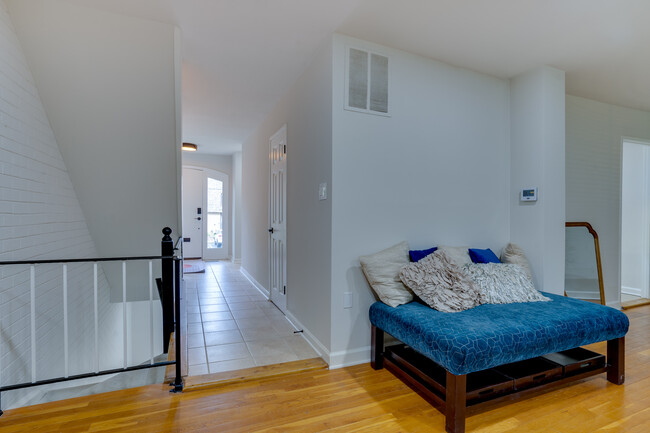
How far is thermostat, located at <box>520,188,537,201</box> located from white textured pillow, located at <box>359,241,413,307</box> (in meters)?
1.44

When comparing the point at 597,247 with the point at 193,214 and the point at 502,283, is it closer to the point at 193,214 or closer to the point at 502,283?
the point at 502,283

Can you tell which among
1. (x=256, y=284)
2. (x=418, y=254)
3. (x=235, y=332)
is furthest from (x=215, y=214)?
(x=418, y=254)

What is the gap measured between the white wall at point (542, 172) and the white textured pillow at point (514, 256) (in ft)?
0.29

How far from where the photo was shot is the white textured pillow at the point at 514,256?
2973 mm

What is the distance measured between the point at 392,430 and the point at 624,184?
5259 millimetres

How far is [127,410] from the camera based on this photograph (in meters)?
1.92

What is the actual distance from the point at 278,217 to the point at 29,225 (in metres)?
2.29

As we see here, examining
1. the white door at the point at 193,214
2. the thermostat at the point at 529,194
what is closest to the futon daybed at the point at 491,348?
the thermostat at the point at 529,194

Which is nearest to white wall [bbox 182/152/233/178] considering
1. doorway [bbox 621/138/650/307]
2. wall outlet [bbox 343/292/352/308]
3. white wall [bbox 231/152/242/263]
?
white wall [bbox 231/152/242/263]

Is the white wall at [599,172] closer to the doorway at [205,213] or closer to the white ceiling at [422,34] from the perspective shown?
the white ceiling at [422,34]

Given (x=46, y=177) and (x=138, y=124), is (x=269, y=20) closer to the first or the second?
(x=138, y=124)

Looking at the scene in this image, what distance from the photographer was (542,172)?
9.82 feet

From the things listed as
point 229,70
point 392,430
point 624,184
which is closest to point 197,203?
point 229,70

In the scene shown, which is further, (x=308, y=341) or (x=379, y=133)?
(x=308, y=341)
